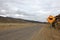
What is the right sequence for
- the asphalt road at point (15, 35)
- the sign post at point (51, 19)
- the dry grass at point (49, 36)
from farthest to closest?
1. the asphalt road at point (15, 35)
2. the dry grass at point (49, 36)
3. the sign post at point (51, 19)

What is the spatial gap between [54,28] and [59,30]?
1.38 metres

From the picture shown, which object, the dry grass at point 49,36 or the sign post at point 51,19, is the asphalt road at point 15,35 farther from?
the sign post at point 51,19

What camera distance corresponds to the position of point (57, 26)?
2978 centimetres

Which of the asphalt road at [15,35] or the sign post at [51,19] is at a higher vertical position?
the sign post at [51,19]

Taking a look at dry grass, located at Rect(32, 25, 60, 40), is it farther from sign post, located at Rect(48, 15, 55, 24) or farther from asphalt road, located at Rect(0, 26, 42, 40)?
sign post, located at Rect(48, 15, 55, 24)

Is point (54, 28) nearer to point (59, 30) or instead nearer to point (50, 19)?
point (59, 30)

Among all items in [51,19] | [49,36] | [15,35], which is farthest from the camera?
[15,35]

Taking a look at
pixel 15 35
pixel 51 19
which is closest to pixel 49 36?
pixel 15 35

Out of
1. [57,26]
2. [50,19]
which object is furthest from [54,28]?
[50,19]

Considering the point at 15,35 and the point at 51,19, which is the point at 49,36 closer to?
the point at 15,35

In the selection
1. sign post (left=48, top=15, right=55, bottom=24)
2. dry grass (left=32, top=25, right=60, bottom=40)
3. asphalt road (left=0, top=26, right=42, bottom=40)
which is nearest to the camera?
sign post (left=48, top=15, right=55, bottom=24)

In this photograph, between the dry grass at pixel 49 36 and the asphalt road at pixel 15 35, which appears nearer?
the dry grass at pixel 49 36

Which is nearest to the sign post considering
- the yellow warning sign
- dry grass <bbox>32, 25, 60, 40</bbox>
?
the yellow warning sign

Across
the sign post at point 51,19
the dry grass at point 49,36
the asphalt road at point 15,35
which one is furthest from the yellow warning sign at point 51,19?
the asphalt road at point 15,35
